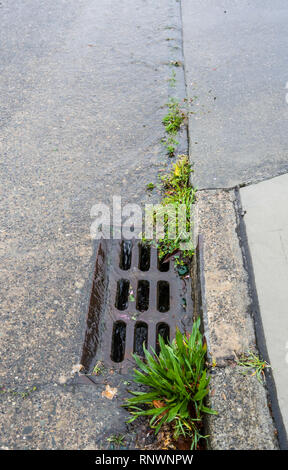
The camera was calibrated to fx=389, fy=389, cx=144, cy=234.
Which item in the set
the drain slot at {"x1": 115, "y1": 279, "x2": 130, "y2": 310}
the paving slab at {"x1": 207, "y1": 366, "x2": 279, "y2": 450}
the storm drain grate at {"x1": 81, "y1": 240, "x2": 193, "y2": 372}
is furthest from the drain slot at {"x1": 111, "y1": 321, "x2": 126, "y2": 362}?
the paving slab at {"x1": 207, "y1": 366, "x2": 279, "y2": 450}

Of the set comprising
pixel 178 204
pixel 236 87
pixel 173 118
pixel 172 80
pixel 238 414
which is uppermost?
pixel 172 80

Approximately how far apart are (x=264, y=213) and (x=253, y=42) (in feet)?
8.20

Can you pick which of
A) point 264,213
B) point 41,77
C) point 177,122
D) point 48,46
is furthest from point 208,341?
point 48,46

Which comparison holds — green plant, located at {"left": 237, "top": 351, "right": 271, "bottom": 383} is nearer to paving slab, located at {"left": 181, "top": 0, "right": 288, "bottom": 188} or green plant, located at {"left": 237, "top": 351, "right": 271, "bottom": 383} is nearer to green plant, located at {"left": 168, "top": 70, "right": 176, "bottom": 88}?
paving slab, located at {"left": 181, "top": 0, "right": 288, "bottom": 188}

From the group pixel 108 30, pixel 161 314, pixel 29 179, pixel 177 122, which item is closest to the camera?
pixel 161 314

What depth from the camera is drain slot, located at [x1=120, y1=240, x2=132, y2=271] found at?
2.24 metres

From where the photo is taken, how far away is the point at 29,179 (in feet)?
8.89

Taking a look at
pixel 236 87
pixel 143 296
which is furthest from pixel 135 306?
pixel 236 87

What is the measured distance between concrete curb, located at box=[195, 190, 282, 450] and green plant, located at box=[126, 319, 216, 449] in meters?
0.06

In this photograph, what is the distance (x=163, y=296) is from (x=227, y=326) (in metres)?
0.45

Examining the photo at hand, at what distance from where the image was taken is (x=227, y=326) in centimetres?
179

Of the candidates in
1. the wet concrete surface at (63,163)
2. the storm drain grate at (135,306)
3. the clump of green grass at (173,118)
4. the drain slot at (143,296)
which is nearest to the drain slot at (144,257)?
the storm drain grate at (135,306)

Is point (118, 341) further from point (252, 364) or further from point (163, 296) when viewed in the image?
point (252, 364)

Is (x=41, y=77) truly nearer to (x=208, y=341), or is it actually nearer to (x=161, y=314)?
(x=161, y=314)
